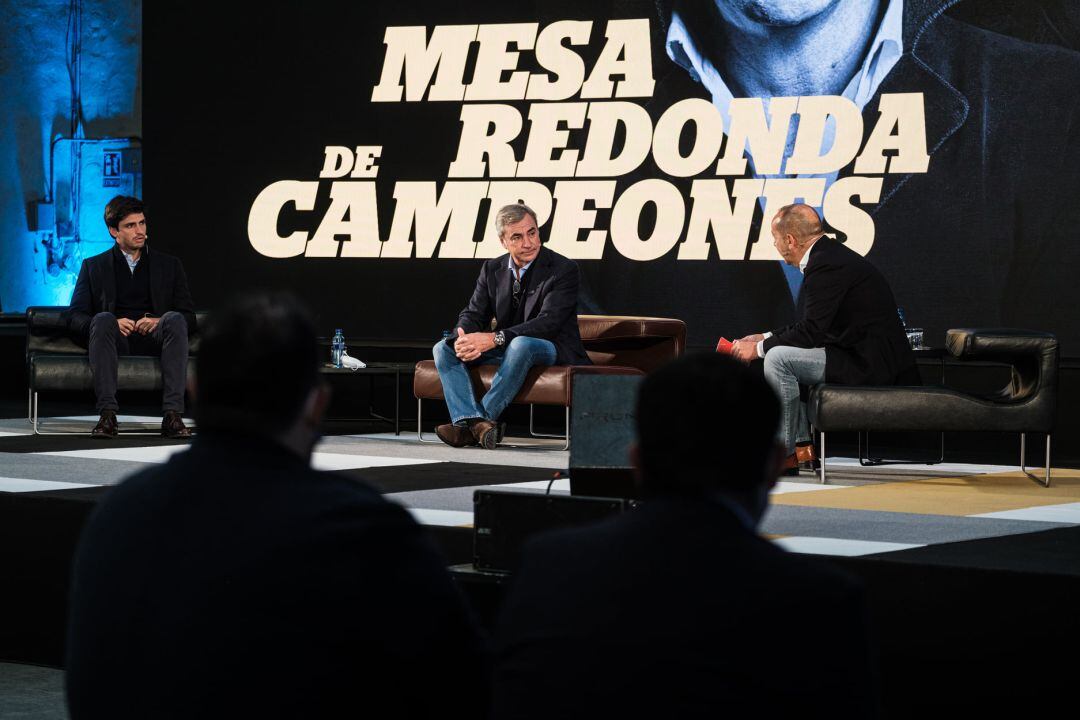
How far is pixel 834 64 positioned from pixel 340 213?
3.44 metres

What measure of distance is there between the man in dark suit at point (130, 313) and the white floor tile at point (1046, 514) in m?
4.47

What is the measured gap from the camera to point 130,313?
8.26 m

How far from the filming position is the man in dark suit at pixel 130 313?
7957 mm

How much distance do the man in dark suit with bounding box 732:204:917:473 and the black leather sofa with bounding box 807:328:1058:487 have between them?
0.19 m

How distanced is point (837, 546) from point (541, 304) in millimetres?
3854

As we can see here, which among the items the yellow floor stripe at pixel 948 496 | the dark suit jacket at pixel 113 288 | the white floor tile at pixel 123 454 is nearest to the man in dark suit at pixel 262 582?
the yellow floor stripe at pixel 948 496

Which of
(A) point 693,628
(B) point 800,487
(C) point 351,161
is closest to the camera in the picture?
(A) point 693,628

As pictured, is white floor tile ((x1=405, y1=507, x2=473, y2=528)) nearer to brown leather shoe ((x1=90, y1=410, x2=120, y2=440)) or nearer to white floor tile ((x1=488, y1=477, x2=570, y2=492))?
white floor tile ((x1=488, y1=477, x2=570, y2=492))

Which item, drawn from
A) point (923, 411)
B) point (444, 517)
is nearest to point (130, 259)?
point (444, 517)

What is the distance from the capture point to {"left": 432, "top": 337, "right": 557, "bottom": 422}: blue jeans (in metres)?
7.67

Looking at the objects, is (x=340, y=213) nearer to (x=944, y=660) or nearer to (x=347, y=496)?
(x=944, y=660)

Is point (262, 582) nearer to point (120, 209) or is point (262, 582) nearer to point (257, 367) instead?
point (257, 367)

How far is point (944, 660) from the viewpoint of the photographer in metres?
3.14

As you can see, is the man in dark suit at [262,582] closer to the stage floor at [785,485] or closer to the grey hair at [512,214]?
the stage floor at [785,485]
